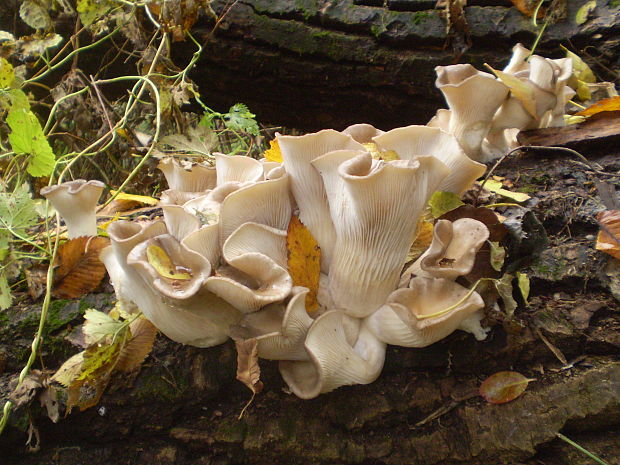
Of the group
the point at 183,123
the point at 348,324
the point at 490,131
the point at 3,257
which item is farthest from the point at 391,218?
the point at 183,123

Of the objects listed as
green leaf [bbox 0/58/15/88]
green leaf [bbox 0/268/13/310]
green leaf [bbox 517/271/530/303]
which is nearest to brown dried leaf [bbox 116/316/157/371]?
green leaf [bbox 0/268/13/310]

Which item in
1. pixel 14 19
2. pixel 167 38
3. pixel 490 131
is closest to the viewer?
pixel 490 131

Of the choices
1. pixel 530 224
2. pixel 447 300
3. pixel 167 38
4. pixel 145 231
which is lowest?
pixel 447 300

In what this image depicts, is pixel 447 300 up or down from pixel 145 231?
down

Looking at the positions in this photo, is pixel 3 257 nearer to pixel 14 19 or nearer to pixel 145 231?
pixel 145 231

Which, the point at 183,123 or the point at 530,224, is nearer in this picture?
the point at 530,224

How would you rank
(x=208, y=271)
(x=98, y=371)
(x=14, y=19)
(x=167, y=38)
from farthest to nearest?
(x=14, y=19), (x=167, y=38), (x=98, y=371), (x=208, y=271)
